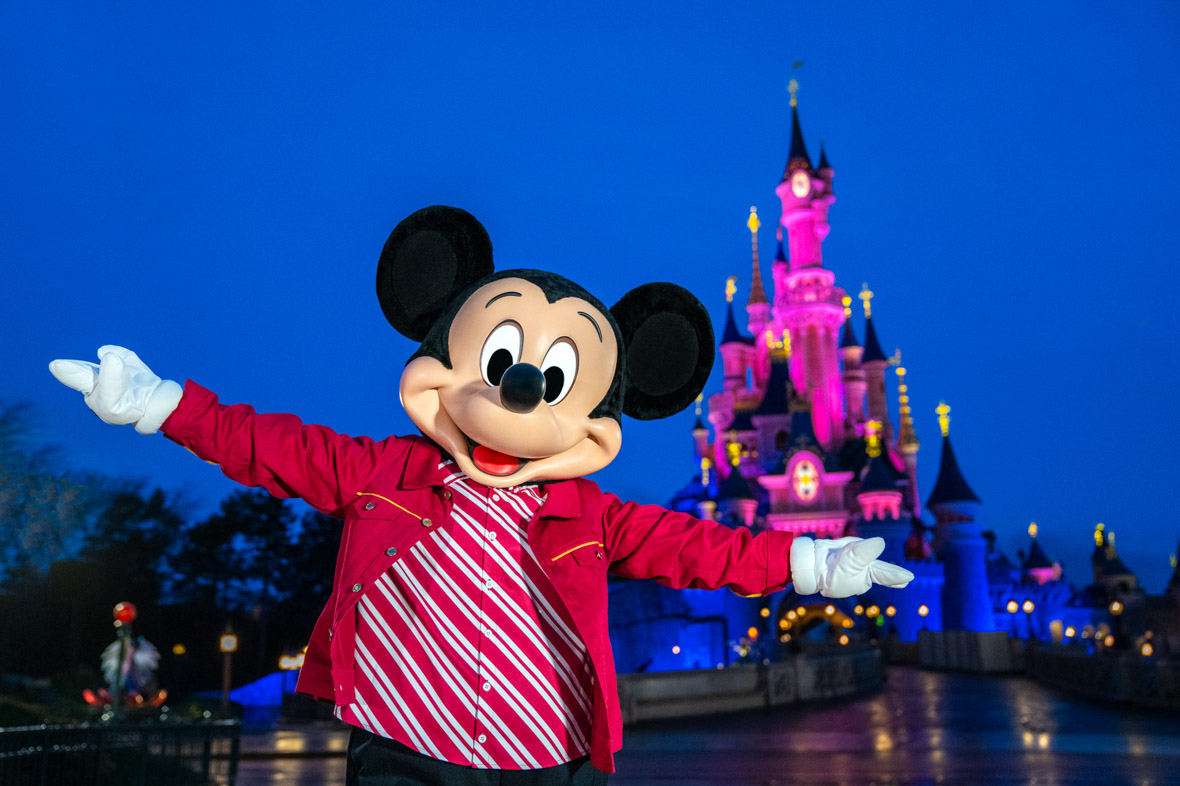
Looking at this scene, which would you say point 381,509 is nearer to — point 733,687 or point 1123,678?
point 733,687

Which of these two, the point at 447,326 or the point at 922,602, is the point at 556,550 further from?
the point at 922,602

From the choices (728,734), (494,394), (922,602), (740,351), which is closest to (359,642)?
(494,394)

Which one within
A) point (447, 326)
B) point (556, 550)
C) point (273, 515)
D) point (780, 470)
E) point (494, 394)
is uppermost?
point (780, 470)

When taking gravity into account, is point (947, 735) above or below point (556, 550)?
below

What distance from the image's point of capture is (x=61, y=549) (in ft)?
63.1

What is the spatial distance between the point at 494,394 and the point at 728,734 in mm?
10387

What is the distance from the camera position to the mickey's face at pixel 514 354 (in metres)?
3.40

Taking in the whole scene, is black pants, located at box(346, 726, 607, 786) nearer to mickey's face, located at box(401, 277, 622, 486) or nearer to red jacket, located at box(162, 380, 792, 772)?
red jacket, located at box(162, 380, 792, 772)

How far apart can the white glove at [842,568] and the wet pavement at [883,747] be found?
543 cm

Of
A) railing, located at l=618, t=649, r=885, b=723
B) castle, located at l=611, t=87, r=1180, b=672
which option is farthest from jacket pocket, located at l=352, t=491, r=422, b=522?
castle, located at l=611, t=87, r=1180, b=672

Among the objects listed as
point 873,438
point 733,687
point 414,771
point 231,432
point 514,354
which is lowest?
point 733,687

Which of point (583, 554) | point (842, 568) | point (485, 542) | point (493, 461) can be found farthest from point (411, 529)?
point (842, 568)

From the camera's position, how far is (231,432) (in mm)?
3373

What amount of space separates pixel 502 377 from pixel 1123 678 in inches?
642
